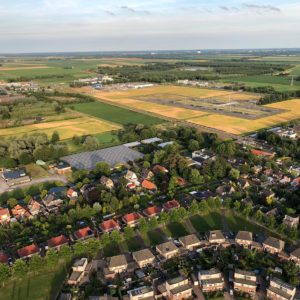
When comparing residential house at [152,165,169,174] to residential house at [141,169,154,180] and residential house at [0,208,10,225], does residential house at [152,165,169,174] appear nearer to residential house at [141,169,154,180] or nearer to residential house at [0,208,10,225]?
residential house at [141,169,154,180]

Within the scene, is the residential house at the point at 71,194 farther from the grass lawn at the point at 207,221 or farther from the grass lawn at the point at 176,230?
the grass lawn at the point at 207,221

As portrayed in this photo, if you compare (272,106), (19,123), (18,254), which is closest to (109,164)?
(18,254)

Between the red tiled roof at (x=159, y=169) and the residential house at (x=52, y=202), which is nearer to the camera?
the residential house at (x=52, y=202)

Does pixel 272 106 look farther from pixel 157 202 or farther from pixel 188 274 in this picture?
pixel 188 274

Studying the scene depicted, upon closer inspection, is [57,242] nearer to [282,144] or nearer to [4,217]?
[4,217]

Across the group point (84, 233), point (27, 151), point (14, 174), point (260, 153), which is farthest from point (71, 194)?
point (260, 153)

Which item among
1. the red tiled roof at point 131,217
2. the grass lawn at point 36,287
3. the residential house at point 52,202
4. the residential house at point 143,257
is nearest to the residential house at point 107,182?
the residential house at point 52,202
